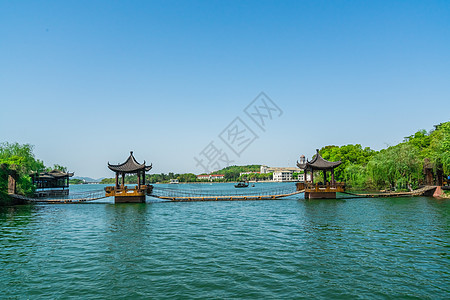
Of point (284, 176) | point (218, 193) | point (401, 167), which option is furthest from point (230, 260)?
point (284, 176)

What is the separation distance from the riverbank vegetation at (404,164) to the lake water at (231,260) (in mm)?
15566

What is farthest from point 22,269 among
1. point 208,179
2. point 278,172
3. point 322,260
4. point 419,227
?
point 208,179

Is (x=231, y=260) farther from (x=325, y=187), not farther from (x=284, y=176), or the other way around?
(x=284, y=176)

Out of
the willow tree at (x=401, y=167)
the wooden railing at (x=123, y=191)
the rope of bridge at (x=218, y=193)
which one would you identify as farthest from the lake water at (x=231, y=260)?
the willow tree at (x=401, y=167)

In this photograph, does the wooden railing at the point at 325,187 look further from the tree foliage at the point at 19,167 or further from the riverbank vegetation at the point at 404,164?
the tree foliage at the point at 19,167

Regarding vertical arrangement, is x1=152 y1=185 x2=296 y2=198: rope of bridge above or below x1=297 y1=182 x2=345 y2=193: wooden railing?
below

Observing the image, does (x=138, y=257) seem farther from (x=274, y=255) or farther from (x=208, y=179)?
(x=208, y=179)

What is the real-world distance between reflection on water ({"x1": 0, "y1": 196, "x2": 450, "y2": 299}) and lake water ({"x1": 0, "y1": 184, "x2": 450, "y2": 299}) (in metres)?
0.03

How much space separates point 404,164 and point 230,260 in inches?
1214

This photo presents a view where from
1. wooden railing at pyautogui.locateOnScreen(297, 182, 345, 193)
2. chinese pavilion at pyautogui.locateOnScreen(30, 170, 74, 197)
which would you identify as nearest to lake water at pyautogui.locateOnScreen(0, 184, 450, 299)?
wooden railing at pyautogui.locateOnScreen(297, 182, 345, 193)

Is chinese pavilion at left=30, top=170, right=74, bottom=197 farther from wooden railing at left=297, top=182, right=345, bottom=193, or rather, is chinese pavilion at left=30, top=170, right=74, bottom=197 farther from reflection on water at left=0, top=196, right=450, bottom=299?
wooden railing at left=297, top=182, right=345, bottom=193

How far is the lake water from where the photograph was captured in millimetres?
6742

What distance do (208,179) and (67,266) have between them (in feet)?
502

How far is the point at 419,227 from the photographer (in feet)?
44.5
